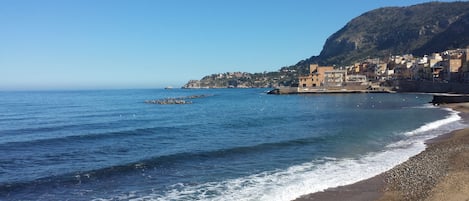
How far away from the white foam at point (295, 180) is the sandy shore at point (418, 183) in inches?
24.8

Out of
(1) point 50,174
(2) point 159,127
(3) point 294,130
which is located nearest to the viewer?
(1) point 50,174

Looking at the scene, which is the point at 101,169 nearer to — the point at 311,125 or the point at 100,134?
the point at 100,134

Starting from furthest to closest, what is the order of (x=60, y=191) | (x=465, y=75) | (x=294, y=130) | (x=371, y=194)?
(x=465, y=75), (x=294, y=130), (x=60, y=191), (x=371, y=194)

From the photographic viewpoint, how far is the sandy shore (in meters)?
13.4

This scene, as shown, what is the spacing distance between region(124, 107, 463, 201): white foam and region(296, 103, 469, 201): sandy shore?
0.63 m

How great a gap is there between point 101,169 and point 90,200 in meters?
4.82

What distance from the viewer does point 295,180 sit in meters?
16.3

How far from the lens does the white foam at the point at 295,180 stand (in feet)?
47.1

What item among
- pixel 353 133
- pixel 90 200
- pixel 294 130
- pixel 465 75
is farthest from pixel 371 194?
pixel 465 75

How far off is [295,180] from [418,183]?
4578mm

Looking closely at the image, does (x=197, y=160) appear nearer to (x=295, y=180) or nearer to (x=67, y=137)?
(x=295, y=180)

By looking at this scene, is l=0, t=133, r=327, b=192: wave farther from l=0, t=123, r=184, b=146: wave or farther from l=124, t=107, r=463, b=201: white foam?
l=0, t=123, r=184, b=146: wave

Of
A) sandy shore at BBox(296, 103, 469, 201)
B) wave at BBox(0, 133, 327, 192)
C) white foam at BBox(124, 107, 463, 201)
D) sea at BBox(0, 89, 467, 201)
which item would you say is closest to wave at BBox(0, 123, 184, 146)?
sea at BBox(0, 89, 467, 201)

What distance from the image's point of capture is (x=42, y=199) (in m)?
14.4
